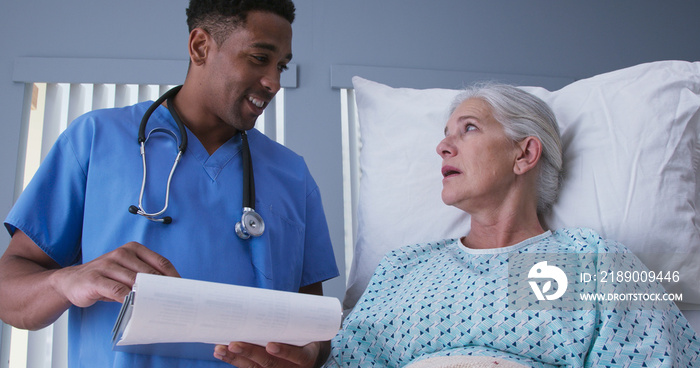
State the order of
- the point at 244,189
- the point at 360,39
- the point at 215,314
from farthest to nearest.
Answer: the point at 360,39
the point at 244,189
the point at 215,314

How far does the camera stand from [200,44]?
1347 millimetres

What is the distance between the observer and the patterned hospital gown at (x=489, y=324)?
1066 mm

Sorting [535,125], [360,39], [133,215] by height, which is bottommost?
[133,215]

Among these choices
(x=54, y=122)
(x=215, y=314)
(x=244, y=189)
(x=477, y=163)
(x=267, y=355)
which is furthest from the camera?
(x=54, y=122)

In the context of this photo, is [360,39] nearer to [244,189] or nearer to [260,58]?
[260,58]

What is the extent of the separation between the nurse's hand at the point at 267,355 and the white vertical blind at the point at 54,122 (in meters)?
0.99

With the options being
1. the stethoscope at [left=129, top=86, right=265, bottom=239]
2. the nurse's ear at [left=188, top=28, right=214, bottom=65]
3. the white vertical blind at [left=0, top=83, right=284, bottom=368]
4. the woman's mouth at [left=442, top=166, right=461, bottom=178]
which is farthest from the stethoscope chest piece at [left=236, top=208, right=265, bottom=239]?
the white vertical blind at [left=0, top=83, right=284, bottom=368]

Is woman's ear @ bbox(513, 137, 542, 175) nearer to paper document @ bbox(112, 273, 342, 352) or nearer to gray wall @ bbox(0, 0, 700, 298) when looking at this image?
gray wall @ bbox(0, 0, 700, 298)

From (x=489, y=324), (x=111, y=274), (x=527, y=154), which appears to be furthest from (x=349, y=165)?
(x=111, y=274)

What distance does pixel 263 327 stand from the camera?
76 cm

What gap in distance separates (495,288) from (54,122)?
1475mm

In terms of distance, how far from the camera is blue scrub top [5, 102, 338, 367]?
1.12m

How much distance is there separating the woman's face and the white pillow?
182 millimetres

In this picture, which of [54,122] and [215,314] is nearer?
[215,314]
